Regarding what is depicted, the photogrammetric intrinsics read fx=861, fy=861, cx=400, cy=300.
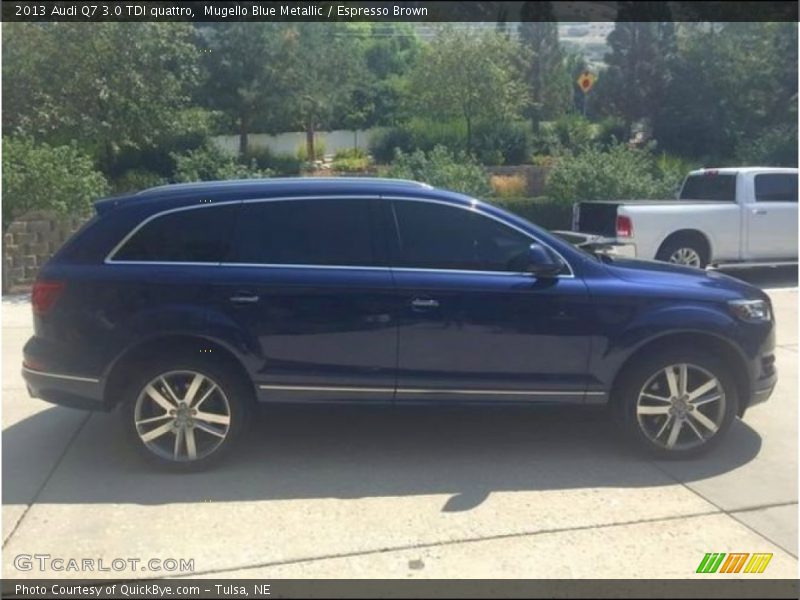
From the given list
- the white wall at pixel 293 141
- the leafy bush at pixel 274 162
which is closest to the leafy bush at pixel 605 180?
the leafy bush at pixel 274 162

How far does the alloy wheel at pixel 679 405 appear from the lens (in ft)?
17.2

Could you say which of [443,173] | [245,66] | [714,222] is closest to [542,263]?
[714,222]

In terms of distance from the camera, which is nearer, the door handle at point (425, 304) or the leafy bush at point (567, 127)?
the door handle at point (425, 304)

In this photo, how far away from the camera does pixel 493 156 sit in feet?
91.1

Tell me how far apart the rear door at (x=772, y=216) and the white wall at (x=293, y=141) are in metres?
14.4

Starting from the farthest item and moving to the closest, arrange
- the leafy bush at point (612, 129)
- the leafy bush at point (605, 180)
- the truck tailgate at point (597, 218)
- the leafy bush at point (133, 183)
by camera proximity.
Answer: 1. the leafy bush at point (612, 129)
2. the leafy bush at point (133, 183)
3. the leafy bush at point (605, 180)
4. the truck tailgate at point (597, 218)

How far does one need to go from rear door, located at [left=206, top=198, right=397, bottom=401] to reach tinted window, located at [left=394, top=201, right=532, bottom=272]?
21 centimetres

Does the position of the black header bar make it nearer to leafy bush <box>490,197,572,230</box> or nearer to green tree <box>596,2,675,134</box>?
green tree <box>596,2,675,134</box>

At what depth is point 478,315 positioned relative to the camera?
5.08m

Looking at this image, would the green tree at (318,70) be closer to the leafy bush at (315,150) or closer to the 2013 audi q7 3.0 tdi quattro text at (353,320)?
the leafy bush at (315,150)

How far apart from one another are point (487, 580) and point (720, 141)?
2508 centimetres

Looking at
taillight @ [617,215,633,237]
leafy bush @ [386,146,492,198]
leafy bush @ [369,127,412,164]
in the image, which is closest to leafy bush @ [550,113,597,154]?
leafy bush @ [369,127,412,164]

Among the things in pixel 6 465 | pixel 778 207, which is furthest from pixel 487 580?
pixel 778 207

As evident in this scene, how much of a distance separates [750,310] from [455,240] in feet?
6.22
